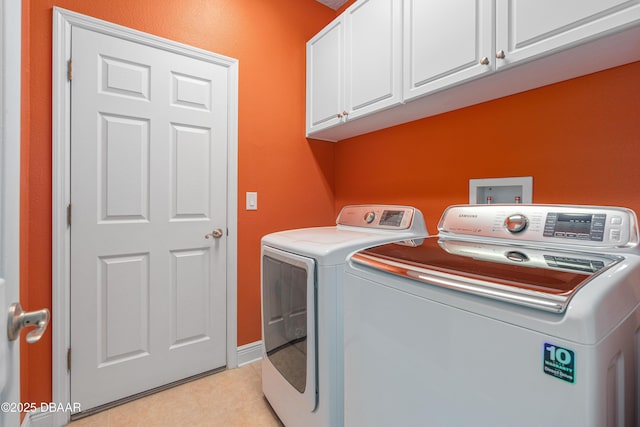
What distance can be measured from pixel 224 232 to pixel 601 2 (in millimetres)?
2043

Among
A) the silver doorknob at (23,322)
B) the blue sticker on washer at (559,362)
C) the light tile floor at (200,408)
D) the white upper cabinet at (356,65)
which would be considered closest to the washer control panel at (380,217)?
the white upper cabinet at (356,65)

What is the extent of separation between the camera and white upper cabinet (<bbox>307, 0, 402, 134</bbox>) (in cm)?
159

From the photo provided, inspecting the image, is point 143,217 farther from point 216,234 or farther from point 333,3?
point 333,3

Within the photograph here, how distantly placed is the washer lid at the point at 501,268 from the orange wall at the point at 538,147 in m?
0.57

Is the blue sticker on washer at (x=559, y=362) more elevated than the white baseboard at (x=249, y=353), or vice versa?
the blue sticker on washer at (x=559, y=362)

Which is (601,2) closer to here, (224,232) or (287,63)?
(287,63)

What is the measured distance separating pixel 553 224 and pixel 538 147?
0.54 meters

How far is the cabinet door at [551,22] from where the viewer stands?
913 millimetres

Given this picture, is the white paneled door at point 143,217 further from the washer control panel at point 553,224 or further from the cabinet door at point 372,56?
the washer control panel at point 553,224

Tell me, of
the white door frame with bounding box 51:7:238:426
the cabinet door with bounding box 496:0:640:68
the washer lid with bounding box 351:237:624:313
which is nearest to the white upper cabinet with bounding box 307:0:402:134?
the cabinet door with bounding box 496:0:640:68

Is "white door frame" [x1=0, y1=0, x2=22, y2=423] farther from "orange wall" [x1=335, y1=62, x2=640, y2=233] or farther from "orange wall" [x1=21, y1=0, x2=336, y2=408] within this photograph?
"orange wall" [x1=335, y1=62, x2=640, y2=233]

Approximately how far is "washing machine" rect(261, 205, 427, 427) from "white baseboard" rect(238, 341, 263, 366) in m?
0.48

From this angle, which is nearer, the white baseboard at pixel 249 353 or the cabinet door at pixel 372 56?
the cabinet door at pixel 372 56

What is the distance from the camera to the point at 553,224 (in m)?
1.04
